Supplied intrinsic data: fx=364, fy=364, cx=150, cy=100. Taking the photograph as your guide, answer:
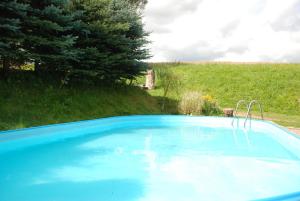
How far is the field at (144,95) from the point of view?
33.3 feet

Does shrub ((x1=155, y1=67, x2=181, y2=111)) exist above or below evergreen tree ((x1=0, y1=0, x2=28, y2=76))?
below

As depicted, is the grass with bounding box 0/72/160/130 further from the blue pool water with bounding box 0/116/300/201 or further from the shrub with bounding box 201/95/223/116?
the shrub with bounding box 201/95/223/116

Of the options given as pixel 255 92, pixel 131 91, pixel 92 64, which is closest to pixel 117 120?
pixel 92 64

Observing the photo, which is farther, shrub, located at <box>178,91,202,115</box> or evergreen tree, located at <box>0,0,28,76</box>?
shrub, located at <box>178,91,202,115</box>

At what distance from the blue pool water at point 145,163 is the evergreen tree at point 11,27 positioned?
2.82m

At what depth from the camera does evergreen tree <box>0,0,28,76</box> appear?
30.4 feet

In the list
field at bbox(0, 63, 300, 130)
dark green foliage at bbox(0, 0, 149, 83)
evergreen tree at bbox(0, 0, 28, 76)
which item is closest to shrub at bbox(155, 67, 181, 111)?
field at bbox(0, 63, 300, 130)

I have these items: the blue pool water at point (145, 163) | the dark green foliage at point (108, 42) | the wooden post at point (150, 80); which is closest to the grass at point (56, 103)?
the dark green foliage at point (108, 42)

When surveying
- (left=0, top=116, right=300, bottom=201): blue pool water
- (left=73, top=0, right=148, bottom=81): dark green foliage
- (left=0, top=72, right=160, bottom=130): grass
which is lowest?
(left=0, top=116, right=300, bottom=201): blue pool water

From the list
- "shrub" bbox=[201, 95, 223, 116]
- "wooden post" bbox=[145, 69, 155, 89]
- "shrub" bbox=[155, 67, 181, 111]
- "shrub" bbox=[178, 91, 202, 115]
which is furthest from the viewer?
"wooden post" bbox=[145, 69, 155, 89]

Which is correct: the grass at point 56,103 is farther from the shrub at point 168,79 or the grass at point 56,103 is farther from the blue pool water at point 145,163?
the blue pool water at point 145,163

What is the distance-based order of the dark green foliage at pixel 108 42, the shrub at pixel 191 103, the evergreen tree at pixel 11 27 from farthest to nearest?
the shrub at pixel 191 103 < the dark green foliage at pixel 108 42 < the evergreen tree at pixel 11 27

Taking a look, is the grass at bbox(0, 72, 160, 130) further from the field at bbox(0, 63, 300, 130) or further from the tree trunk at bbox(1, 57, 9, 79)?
the tree trunk at bbox(1, 57, 9, 79)

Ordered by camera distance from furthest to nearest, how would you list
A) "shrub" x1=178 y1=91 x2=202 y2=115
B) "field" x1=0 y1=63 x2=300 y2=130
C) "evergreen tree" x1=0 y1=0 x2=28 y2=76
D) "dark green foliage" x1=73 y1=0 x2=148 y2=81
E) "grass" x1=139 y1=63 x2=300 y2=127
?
"grass" x1=139 y1=63 x2=300 y2=127
"shrub" x1=178 y1=91 x2=202 y2=115
"dark green foliage" x1=73 y1=0 x2=148 y2=81
"field" x1=0 y1=63 x2=300 y2=130
"evergreen tree" x1=0 y1=0 x2=28 y2=76
